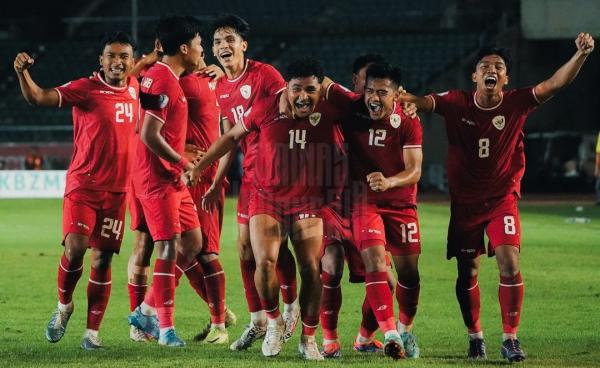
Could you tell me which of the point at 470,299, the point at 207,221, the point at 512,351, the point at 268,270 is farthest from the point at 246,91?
the point at 512,351

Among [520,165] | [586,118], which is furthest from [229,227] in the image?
[586,118]

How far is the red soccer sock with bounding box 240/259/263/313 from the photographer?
9.13m

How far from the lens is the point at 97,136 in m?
9.07

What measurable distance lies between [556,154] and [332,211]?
27.7m

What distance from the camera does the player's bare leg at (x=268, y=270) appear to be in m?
8.32

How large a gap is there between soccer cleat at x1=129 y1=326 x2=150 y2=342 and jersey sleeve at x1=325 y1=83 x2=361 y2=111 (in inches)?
95.5

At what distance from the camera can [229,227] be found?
2272cm

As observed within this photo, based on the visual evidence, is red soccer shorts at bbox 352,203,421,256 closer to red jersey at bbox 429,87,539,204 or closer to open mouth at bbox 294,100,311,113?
red jersey at bbox 429,87,539,204

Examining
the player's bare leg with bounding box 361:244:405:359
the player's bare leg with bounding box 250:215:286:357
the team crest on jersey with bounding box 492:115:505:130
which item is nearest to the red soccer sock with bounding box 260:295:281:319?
the player's bare leg with bounding box 250:215:286:357

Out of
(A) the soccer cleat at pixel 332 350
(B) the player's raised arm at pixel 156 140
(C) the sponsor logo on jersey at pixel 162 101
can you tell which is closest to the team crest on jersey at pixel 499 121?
(A) the soccer cleat at pixel 332 350

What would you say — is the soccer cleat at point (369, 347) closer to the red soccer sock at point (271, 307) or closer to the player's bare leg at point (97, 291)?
the red soccer sock at point (271, 307)

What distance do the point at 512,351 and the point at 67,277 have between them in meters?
3.34

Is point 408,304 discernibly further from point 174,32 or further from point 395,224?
point 174,32

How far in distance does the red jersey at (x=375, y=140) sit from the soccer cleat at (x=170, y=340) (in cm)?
170
